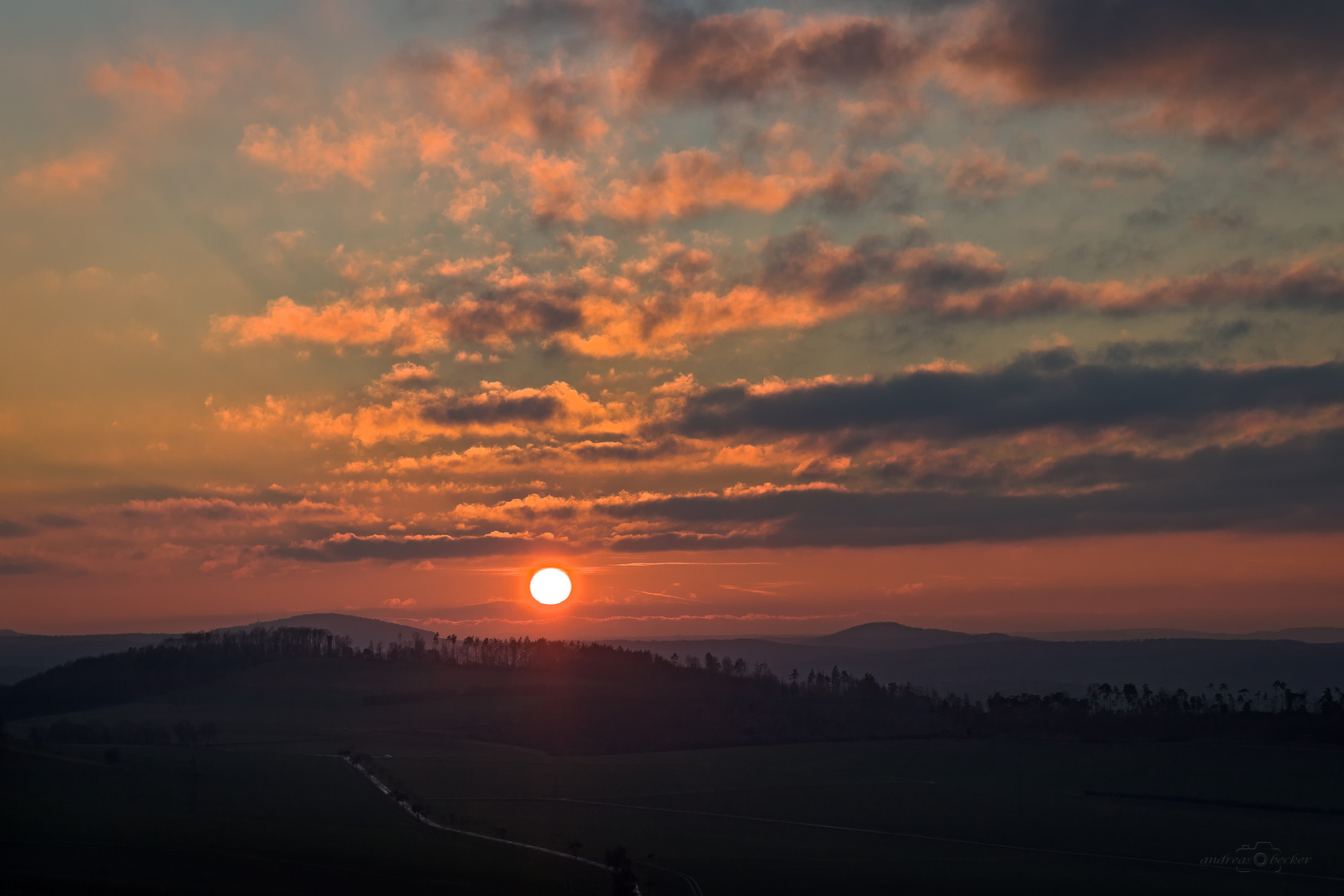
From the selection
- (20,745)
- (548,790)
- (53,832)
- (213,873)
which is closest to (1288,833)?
(548,790)

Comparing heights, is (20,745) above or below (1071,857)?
above

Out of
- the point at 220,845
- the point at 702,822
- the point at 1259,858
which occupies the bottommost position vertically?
the point at 1259,858

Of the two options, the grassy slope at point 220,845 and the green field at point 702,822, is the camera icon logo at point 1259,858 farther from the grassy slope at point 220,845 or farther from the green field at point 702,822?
the grassy slope at point 220,845

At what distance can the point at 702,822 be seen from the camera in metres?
140

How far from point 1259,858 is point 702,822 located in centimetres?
6340

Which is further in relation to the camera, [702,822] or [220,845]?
[702,822]

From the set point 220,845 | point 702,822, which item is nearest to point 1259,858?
point 702,822

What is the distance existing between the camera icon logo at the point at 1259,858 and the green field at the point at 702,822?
5.19 feet

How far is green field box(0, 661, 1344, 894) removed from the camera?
3789 inches

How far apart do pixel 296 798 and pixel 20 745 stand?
137ft

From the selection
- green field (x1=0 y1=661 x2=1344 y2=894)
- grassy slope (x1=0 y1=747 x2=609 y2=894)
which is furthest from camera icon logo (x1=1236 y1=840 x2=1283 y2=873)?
grassy slope (x1=0 y1=747 x2=609 y2=894)

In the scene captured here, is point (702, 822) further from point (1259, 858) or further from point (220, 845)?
point (1259, 858)

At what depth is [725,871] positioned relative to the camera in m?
103

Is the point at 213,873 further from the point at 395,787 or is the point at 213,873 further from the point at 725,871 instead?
the point at 395,787
